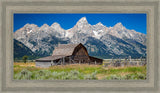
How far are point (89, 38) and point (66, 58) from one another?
1.91 metres

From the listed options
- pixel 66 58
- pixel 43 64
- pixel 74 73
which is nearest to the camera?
pixel 74 73

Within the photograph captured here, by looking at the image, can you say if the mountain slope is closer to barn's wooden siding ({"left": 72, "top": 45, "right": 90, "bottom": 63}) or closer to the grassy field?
the grassy field

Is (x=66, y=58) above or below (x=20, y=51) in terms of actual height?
below

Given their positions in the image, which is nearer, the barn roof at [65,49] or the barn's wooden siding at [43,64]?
the barn's wooden siding at [43,64]

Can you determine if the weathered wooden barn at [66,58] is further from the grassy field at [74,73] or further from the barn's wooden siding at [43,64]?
the grassy field at [74,73]

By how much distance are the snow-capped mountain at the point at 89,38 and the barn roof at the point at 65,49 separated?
28 cm

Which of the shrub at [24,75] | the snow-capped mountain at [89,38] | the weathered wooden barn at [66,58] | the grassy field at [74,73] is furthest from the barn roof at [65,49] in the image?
the shrub at [24,75]

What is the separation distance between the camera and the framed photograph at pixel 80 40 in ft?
30.1

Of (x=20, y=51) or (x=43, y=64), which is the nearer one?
(x=20, y=51)

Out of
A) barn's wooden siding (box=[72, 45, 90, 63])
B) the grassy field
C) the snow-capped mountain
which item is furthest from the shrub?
barn's wooden siding (box=[72, 45, 90, 63])

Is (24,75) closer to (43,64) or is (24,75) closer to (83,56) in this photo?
(43,64)

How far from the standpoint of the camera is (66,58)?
12250mm

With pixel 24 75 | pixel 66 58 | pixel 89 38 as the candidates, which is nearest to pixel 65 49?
pixel 66 58

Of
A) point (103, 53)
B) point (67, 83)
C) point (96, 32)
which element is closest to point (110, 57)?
point (103, 53)
